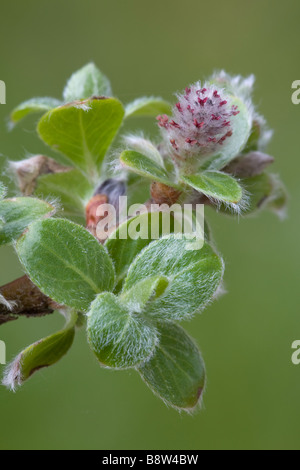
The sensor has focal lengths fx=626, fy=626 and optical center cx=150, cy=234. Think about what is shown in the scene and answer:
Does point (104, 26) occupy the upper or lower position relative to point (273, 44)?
upper

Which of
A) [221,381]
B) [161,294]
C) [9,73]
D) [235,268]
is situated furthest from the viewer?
[9,73]

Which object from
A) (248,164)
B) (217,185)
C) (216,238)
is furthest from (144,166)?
(216,238)

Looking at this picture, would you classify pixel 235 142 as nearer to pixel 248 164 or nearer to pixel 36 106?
pixel 248 164

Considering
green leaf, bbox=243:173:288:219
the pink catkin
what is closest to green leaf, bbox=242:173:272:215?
green leaf, bbox=243:173:288:219

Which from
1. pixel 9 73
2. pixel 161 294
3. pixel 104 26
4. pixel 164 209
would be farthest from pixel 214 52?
pixel 161 294

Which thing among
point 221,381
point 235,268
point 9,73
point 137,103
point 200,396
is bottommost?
point 200,396

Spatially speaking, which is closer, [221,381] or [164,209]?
[164,209]

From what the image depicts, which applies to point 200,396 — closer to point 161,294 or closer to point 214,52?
point 161,294
